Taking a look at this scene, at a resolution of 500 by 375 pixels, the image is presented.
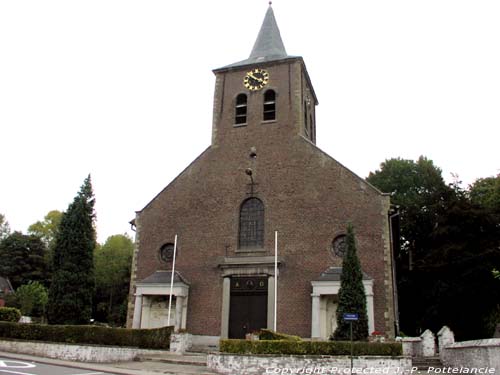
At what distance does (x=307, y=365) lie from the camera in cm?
1426

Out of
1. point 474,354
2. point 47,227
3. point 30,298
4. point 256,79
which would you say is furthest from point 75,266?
point 47,227

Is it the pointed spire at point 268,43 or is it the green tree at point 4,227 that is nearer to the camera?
the pointed spire at point 268,43

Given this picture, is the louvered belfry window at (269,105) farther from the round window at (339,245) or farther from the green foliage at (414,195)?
the green foliage at (414,195)

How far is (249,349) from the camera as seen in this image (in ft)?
48.0

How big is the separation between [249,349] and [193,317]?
795 centimetres

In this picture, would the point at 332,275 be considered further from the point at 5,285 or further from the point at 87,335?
the point at 5,285

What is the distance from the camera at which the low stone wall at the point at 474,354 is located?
13.7 metres

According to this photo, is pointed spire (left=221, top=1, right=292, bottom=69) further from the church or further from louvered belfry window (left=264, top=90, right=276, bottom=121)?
louvered belfry window (left=264, top=90, right=276, bottom=121)

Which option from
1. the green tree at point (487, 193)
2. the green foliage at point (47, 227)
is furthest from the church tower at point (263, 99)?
the green foliage at point (47, 227)

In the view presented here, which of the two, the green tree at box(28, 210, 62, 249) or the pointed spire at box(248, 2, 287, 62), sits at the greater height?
the pointed spire at box(248, 2, 287, 62)

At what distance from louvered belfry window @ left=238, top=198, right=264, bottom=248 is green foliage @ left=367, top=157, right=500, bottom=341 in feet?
39.5

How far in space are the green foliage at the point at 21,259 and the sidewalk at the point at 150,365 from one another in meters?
43.2

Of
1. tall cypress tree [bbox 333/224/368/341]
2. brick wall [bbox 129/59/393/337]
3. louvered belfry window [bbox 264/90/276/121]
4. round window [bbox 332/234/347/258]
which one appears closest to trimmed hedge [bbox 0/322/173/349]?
brick wall [bbox 129/59/393/337]

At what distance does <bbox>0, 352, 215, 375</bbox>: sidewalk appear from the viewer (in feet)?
47.2
